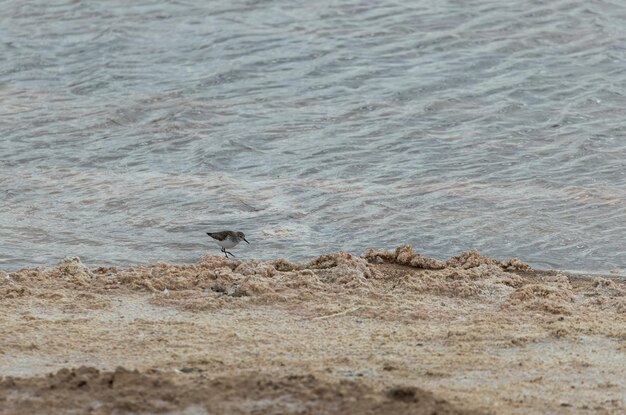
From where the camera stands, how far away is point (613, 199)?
8.54m

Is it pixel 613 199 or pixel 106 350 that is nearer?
pixel 106 350

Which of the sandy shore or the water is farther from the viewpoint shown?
the water

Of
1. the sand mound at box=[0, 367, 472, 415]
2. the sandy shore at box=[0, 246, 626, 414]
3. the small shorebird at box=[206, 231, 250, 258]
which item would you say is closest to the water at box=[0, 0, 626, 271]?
the small shorebird at box=[206, 231, 250, 258]

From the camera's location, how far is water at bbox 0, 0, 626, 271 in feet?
26.2

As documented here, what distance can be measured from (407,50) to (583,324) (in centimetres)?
812

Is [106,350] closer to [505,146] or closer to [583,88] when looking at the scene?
[505,146]

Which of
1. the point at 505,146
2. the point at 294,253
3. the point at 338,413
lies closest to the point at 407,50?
the point at 505,146

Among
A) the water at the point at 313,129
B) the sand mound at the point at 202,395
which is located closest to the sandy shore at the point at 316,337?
the sand mound at the point at 202,395

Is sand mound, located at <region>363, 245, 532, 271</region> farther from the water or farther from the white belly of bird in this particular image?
the white belly of bird

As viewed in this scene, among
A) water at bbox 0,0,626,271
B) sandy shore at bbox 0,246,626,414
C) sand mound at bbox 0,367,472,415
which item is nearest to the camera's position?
sand mound at bbox 0,367,472,415

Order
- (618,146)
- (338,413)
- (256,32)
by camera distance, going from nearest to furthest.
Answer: (338,413) < (618,146) < (256,32)

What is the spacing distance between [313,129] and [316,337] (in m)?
5.57

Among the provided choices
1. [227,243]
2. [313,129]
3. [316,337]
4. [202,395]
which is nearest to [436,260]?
[227,243]

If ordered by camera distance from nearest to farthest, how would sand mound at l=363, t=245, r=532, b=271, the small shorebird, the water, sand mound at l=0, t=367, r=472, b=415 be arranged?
sand mound at l=0, t=367, r=472, b=415
sand mound at l=363, t=245, r=532, b=271
the small shorebird
the water
